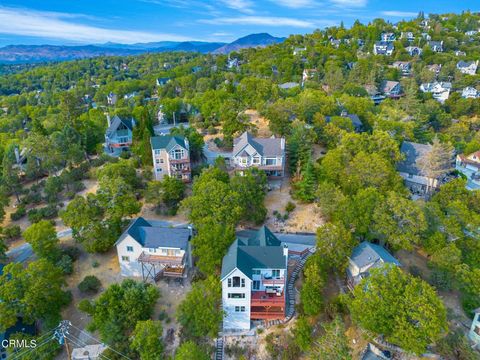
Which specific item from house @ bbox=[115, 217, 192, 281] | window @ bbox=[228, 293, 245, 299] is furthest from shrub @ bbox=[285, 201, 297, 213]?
window @ bbox=[228, 293, 245, 299]

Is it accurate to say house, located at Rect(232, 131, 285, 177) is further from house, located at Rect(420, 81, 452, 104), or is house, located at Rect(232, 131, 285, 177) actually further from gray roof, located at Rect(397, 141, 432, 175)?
house, located at Rect(420, 81, 452, 104)

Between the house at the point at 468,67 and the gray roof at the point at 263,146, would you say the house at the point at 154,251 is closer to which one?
the gray roof at the point at 263,146

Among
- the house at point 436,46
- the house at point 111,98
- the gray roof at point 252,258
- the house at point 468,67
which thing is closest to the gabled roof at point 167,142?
the gray roof at point 252,258

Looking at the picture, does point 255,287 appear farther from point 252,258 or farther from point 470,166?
point 470,166

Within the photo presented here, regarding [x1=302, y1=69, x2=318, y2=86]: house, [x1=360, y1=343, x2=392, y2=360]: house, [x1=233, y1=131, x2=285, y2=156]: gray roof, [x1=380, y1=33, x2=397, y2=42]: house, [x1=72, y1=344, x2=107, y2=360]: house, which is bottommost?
[x1=72, y1=344, x2=107, y2=360]: house

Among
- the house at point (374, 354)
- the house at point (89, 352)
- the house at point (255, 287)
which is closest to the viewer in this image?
the house at point (374, 354)

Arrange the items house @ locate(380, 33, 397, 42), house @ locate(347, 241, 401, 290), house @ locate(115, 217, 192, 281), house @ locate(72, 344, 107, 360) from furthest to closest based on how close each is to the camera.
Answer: house @ locate(380, 33, 397, 42) → house @ locate(115, 217, 192, 281) → house @ locate(347, 241, 401, 290) → house @ locate(72, 344, 107, 360)
